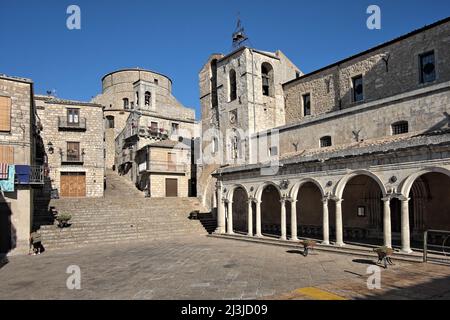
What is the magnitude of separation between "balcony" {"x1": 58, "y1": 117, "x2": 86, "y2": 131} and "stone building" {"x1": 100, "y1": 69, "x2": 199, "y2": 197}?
297 inches

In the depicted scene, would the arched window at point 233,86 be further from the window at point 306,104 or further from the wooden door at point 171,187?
the wooden door at point 171,187

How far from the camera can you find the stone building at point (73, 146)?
34.1m

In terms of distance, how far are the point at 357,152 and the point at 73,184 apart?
2829 cm

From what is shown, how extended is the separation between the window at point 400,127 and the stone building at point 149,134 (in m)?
25.9

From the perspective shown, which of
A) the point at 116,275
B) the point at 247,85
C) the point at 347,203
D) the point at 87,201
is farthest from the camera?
the point at 247,85

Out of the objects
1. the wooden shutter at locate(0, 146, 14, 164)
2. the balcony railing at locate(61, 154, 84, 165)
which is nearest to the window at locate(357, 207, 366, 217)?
the wooden shutter at locate(0, 146, 14, 164)

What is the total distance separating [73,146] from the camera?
3491cm

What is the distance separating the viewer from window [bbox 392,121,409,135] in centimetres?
2047

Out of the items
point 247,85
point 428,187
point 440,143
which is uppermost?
point 247,85

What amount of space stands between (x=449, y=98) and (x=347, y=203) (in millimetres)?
7942

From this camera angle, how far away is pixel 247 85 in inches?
1241
